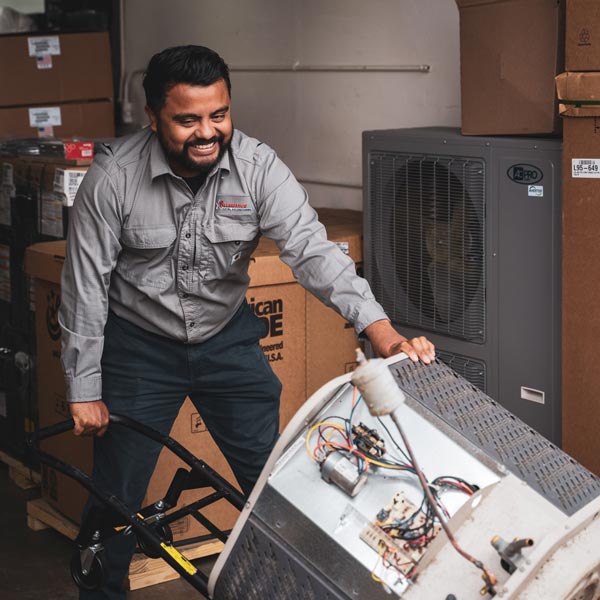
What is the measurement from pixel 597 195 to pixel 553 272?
11.8 inches

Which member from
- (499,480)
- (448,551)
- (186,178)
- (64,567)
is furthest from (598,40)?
(64,567)

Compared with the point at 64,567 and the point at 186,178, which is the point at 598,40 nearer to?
the point at 186,178

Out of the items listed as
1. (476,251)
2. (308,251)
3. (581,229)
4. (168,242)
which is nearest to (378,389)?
(308,251)

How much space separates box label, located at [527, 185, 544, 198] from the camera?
3051 millimetres

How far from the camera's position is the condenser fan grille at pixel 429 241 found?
327 cm

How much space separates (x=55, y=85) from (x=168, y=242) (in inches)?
108

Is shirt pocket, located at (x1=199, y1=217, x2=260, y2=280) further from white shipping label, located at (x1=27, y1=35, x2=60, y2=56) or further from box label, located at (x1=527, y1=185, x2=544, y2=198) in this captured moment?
white shipping label, located at (x1=27, y1=35, x2=60, y2=56)

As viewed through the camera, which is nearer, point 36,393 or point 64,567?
point 64,567

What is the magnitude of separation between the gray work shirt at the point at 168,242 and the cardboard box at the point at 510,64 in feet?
2.89

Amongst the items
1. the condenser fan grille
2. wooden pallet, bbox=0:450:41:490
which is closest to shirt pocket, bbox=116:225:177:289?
the condenser fan grille

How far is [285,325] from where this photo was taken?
350 centimetres

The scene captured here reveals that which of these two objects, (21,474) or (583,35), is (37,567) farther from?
(583,35)

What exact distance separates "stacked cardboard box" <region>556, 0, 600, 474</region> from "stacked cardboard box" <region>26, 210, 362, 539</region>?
2.99ft

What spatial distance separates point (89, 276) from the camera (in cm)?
246
